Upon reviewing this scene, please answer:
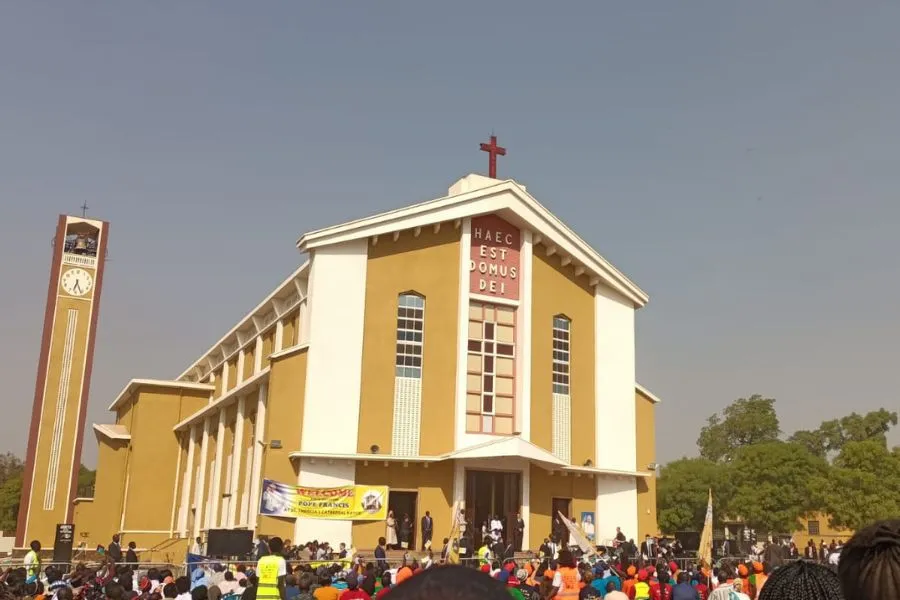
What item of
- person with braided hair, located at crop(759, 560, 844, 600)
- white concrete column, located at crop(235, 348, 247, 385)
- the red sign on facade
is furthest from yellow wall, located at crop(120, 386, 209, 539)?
person with braided hair, located at crop(759, 560, 844, 600)

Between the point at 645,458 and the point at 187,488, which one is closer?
the point at 645,458

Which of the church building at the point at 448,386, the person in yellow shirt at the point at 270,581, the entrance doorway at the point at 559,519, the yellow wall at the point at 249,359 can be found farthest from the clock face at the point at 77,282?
the person in yellow shirt at the point at 270,581

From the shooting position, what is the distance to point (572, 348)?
1391 inches

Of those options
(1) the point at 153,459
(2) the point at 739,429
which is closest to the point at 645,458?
(1) the point at 153,459

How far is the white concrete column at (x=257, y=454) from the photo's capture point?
3055 cm

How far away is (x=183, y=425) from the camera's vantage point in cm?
4466

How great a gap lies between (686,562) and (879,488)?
109 feet

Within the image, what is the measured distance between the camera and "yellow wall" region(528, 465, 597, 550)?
106 ft

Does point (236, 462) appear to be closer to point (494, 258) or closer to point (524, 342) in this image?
point (524, 342)

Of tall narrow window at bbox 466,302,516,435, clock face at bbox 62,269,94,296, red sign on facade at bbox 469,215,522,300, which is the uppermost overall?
clock face at bbox 62,269,94,296

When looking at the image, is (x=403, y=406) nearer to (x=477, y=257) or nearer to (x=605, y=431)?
(x=477, y=257)

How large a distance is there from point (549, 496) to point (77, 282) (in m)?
29.0

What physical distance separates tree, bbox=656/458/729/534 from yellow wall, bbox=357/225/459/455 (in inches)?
1731

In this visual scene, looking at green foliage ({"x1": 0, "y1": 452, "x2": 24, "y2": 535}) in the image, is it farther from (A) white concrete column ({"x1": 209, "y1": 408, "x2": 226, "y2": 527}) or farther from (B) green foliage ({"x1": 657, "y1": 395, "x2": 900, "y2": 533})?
(B) green foliage ({"x1": 657, "y1": 395, "x2": 900, "y2": 533})
